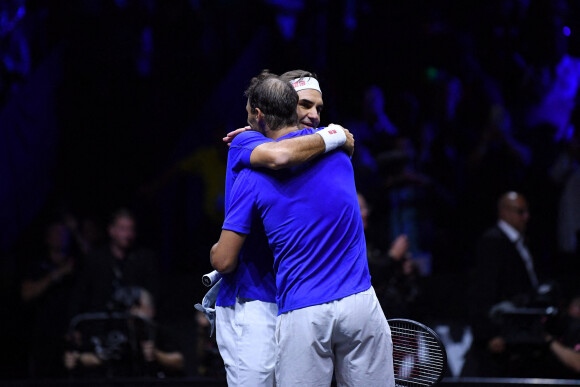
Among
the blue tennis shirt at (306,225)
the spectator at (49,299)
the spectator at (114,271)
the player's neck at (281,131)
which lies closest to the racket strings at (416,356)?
the blue tennis shirt at (306,225)

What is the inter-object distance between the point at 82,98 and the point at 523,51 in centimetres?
448

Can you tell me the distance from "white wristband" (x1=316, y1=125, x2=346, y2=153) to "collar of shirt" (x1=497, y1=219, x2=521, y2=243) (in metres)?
3.73

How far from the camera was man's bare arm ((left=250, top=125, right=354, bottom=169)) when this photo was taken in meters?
2.55

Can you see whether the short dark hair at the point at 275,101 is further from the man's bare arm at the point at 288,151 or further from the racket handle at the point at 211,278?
the racket handle at the point at 211,278

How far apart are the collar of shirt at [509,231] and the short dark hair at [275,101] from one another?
3823 mm

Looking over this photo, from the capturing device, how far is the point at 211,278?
2762 millimetres

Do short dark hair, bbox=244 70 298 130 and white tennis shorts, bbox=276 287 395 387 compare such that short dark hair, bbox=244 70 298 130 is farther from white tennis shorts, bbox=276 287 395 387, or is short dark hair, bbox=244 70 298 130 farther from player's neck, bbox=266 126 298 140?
white tennis shorts, bbox=276 287 395 387

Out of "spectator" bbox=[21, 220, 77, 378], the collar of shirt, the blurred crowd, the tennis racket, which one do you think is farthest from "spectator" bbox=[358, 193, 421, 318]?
"spectator" bbox=[21, 220, 77, 378]

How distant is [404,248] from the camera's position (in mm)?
5695

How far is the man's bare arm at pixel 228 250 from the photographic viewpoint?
8.68 ft

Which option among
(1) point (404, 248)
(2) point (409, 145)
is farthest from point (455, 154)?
(1) point (404, 248)

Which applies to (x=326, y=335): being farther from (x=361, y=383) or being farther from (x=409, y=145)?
(x=409, y=145)

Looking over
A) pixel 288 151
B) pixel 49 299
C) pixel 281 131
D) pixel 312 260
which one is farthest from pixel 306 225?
pixel 49 299

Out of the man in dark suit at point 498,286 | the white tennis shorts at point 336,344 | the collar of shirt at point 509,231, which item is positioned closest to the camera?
the white tennis shorts at point 336,344
